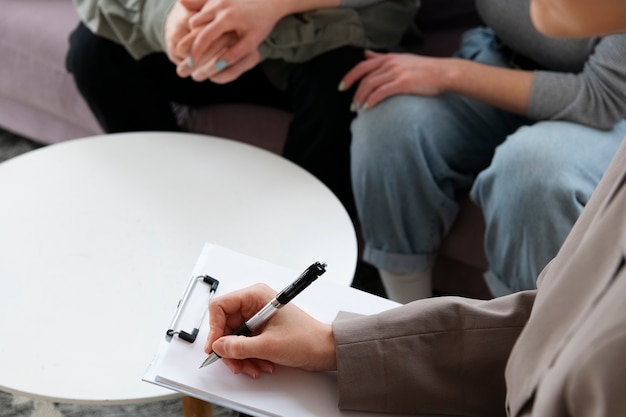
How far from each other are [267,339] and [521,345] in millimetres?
242

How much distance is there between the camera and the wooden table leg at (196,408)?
3.12 ft

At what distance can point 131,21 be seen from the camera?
1.45 meters

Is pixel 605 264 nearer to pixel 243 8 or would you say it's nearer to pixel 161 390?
pixel 161 390

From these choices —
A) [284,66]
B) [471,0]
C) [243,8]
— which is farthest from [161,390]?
[471,0]

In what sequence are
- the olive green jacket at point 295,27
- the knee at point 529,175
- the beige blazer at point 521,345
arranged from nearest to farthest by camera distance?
the beige blazer at point 521,345
the knee at point 529,175
the olive green jacket at point 295,27

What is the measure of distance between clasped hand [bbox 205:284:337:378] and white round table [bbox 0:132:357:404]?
15 centimetres

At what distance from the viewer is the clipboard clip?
0.84 metres

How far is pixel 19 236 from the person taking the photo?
1.12m

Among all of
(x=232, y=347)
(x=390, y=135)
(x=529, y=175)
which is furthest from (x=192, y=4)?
(x=232, y=347)

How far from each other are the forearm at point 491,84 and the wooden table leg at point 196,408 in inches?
26.1

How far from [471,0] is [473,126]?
15.8 inches

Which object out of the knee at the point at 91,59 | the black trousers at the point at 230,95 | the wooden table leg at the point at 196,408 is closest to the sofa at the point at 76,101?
the black trousers at the point at 230,95

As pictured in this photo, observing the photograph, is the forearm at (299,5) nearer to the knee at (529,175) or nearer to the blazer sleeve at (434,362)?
the knee at (529,175)

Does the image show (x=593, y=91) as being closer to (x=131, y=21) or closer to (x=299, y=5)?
(x=299, y=5)
